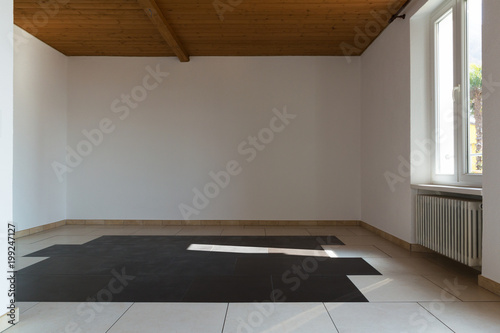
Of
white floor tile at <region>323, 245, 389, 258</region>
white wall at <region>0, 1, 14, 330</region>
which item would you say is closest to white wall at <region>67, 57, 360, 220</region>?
white floor tile at <region>323, 245, 389, 258</region>

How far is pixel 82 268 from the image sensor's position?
3.53 metres

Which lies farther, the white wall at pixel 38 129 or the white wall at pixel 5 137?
the white wall at pixel 38 129

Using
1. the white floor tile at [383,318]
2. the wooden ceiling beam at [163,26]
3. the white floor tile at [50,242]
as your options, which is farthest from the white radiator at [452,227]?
the white floor tile at [50,242]

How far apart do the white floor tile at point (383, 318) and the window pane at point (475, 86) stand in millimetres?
1721

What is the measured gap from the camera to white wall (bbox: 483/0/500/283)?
2732 mm

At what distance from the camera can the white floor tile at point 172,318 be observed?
7.04 ft

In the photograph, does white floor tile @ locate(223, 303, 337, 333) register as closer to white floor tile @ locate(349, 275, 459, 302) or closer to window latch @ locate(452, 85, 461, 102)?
white floor tile @ locate(349, 275, 459, 302)

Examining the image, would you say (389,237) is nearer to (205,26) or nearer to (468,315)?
(468,315)

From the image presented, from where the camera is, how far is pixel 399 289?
288cm

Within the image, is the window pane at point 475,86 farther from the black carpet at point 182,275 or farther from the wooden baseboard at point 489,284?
the black carpet at point 182,275

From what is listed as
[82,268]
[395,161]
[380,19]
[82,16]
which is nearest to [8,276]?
[82,268]

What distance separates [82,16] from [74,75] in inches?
74.2

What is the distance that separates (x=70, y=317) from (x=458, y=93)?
12.9ft

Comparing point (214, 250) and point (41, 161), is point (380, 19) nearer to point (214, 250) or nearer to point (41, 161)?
point (214, 250)
